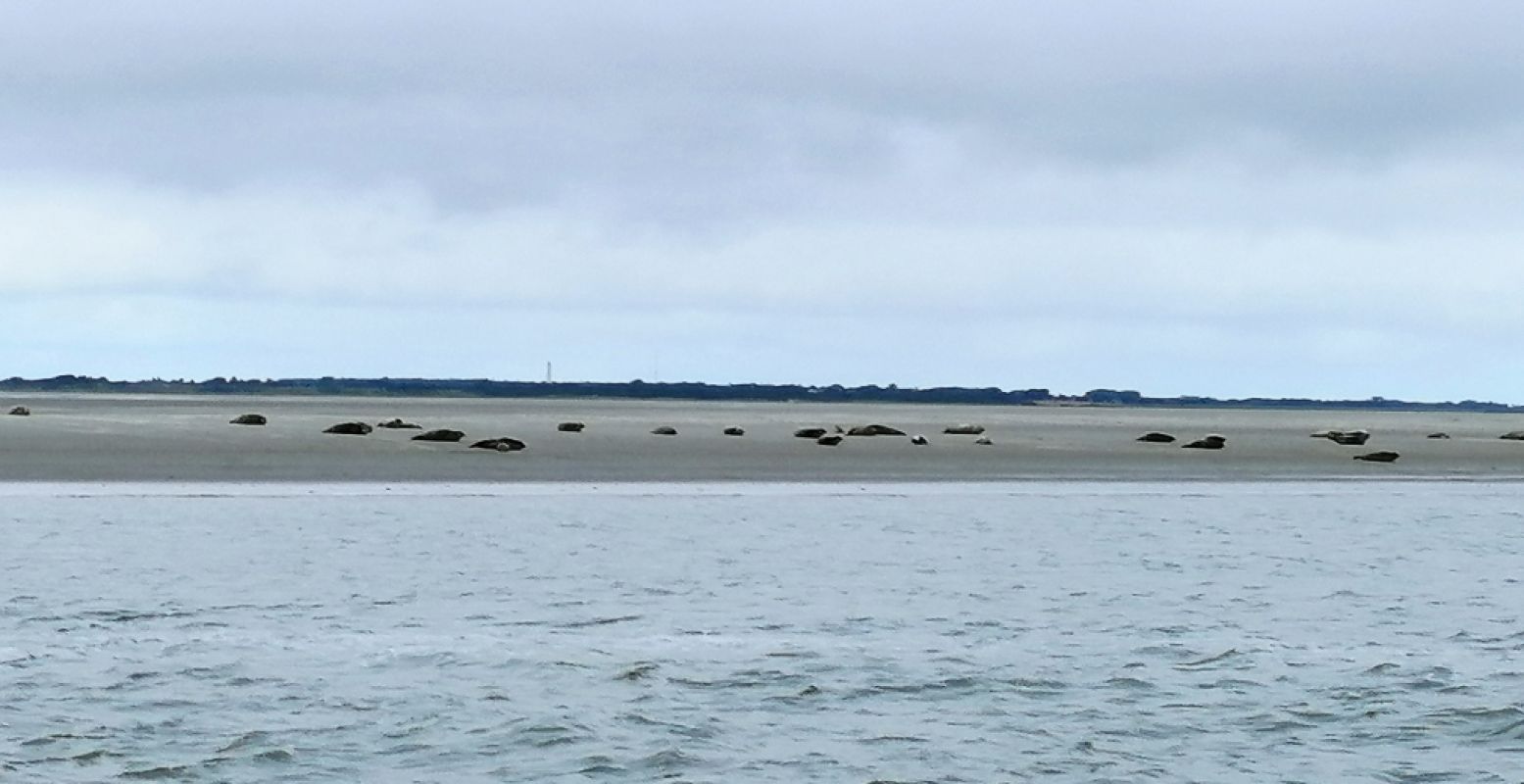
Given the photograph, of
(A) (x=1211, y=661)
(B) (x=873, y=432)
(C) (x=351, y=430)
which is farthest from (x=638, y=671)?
(B) (x=873, y=432)

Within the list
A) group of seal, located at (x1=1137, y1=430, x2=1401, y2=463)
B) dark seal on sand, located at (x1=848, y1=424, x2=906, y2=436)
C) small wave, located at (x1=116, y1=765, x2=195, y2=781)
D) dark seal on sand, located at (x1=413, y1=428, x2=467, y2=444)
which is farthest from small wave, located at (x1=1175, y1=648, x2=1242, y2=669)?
dark seal on sand, located at (x1=848, y1=424, x2=906, y2=436)

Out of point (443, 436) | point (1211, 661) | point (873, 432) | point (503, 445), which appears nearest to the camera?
point (1211, 661)

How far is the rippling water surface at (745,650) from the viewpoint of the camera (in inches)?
364

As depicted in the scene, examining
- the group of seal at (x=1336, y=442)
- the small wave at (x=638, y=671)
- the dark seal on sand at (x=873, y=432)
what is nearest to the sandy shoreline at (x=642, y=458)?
the group of seal at (x=1336, y=442)

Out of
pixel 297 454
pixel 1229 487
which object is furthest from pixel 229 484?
pixel 1229 487

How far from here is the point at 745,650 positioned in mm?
12406

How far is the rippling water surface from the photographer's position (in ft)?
30.3

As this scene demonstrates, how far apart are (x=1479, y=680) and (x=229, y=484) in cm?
2052

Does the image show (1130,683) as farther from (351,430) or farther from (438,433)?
(351,430)

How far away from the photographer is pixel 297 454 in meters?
34.0

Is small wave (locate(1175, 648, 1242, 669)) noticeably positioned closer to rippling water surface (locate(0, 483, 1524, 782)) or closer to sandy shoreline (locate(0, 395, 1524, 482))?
rippling water surface (locate(0, 483, 1524, 782))

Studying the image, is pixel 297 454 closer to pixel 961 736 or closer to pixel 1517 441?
pixel 961 736

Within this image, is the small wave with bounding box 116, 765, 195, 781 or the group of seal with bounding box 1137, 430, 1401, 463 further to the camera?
the group of seal with bounding box 1137, 430, 1401, 463

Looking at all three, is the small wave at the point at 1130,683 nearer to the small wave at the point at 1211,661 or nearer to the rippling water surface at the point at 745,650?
the rippling water surface at the point at 745,650
